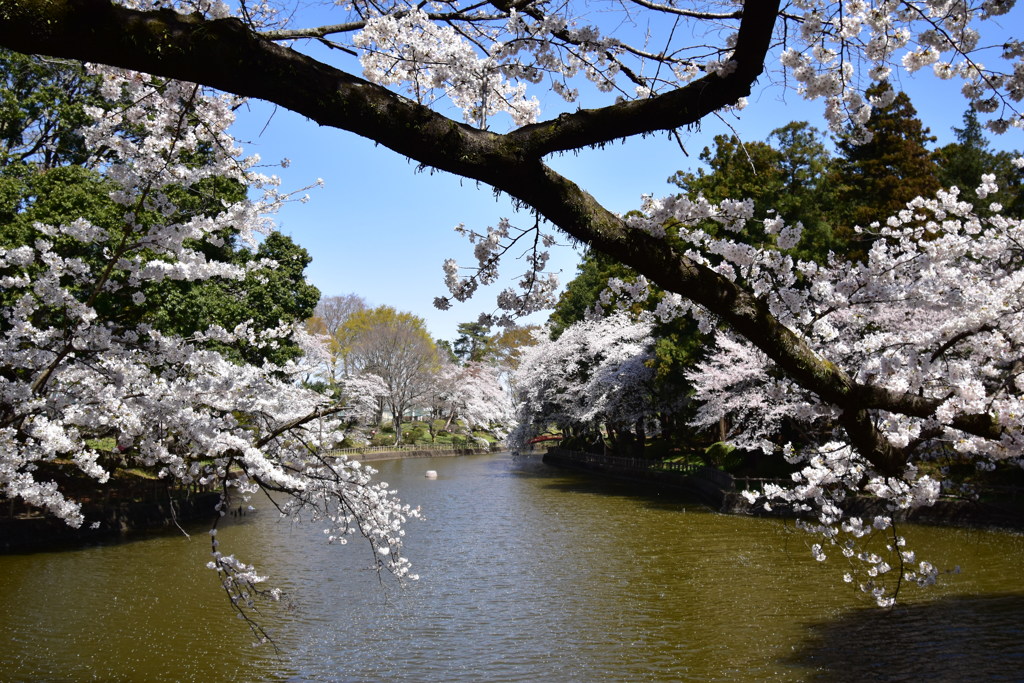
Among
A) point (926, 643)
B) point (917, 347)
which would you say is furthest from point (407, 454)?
point (917, 347)

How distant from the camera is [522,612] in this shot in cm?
1099

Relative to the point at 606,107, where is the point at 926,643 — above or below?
below

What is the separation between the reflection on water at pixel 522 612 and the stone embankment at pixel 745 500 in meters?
0.56

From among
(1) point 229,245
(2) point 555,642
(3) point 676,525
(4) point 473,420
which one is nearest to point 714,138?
(3) point 676,525

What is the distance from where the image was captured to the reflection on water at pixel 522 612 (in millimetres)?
8711

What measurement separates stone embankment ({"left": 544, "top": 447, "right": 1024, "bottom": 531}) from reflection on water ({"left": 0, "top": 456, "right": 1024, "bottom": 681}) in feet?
1.85

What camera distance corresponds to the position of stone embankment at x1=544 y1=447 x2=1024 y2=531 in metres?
14.8

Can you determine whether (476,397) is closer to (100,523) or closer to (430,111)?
(100,523)

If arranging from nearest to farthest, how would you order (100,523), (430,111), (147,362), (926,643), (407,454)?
(430,111), (147,362), (926,643), (100,523), (407,454)

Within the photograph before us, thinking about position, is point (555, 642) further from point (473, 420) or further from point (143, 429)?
point (473, 420)

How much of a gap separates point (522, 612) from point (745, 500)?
9994mm

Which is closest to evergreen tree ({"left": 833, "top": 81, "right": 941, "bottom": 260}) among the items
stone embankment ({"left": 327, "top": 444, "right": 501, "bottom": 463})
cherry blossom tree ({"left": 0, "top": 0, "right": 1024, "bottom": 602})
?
cherry blossom tree ({"left": 0, "top": 0, "right": 1024, "bottom": 602})

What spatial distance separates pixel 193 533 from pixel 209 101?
15834 millimetres

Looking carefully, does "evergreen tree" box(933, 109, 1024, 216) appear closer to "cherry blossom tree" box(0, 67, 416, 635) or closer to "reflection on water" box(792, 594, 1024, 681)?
"reflection on water" box(792, 594, 1024, 681)
